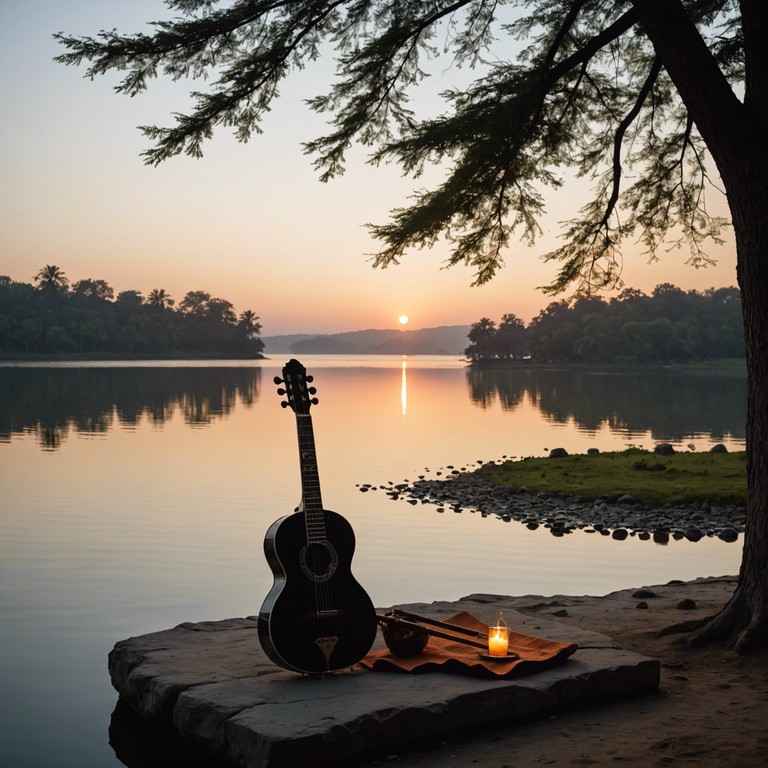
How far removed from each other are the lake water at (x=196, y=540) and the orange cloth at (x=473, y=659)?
1.62m

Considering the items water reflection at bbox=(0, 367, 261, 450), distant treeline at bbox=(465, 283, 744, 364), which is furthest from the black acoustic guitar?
distant treeline at bbox=(465, 283, 744, 364)

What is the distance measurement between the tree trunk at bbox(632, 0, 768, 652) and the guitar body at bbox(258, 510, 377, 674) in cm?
297

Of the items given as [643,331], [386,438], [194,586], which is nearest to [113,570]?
[194,586]

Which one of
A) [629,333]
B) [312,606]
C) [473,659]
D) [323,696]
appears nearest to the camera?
[323,696]

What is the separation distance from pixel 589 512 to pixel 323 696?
1231cm

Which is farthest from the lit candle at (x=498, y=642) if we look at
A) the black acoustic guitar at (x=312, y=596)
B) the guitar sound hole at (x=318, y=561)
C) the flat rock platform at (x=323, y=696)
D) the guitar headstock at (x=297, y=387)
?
the guitar headstock at (x=297, y=387)

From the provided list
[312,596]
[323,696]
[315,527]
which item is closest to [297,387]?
[315,527]

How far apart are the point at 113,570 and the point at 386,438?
2074 centimetres

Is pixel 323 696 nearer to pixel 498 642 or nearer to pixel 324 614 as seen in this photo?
pixel 324 614

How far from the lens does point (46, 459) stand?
83.1 feet

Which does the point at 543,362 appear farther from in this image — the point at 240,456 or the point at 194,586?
the point at 194,586

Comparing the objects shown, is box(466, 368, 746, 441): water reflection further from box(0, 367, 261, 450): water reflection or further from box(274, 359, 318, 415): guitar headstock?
box(274, 359, 318, 415): guitar headstock

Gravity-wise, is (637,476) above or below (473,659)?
below

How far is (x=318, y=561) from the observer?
643cm
